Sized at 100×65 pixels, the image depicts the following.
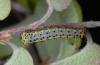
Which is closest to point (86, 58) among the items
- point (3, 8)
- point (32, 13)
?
point (3, 8)

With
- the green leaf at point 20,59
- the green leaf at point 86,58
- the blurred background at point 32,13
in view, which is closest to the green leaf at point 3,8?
the green leaf at point 20,59

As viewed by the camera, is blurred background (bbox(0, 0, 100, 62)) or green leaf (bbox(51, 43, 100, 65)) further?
blurred background (bbox(0, 0, 100, 62))

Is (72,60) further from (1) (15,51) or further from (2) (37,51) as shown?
(2) (37,51)

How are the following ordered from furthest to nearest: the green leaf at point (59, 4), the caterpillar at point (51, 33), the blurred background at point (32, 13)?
the blurred background at point (32, 13) → the caterpillar at point (51, 33) → the green leaf at point (59, 4)

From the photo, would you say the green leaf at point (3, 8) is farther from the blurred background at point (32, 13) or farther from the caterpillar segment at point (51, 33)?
the blurred background at point (32, 13)

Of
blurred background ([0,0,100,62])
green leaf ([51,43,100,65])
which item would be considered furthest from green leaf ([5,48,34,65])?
blurred background ([0,0,100,62])

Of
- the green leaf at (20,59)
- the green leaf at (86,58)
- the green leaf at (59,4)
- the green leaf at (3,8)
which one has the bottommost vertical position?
the green leaf at (86,58)

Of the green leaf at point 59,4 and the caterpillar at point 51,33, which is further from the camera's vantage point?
the caterpillar at point 51,33

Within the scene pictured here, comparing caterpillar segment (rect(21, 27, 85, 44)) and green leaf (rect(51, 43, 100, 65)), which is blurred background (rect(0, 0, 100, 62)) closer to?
caterpillar segment (rect(21, 27, 85, 44))
